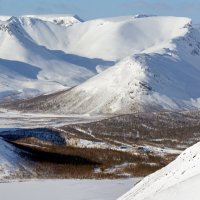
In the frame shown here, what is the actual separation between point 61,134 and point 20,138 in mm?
11830

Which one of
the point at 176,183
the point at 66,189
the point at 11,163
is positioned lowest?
the point at 176,183

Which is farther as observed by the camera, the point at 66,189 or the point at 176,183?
the point at 66,189

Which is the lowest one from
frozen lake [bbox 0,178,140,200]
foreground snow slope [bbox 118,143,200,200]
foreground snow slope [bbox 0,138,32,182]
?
foreground snow slope [bbox 118,143,200,200]

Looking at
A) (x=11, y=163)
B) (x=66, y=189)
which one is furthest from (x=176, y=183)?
(x=11, y=163)

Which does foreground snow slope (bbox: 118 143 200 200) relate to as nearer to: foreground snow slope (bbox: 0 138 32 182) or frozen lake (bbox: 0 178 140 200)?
frozen lake (bbox: 0 178 140 200)

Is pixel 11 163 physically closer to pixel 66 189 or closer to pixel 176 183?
pixel 66 189

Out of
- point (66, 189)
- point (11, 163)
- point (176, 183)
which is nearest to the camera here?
point (176, 183)

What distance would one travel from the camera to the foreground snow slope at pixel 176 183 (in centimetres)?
3225

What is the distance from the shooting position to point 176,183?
35781 millimetres

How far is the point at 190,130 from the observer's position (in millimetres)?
160125

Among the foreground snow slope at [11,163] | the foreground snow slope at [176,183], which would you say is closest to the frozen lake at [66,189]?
the foreground snow slope at [11,163]

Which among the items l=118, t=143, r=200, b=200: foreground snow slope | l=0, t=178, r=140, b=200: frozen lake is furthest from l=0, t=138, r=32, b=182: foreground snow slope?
l=118, t=143, r=200, b=200: foreground snow slope

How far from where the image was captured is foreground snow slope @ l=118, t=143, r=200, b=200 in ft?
106

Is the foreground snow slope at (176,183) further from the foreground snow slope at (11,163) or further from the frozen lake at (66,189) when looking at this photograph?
the foreground snow slope at (11,163)
